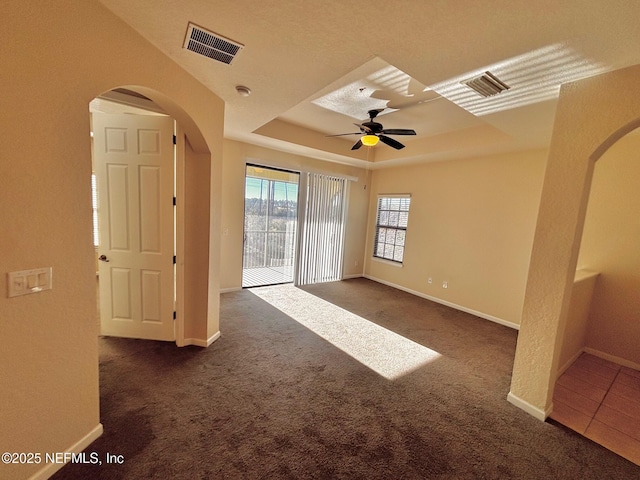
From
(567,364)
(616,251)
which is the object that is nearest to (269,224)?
(567,364)

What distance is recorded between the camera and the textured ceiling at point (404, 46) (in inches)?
53.6

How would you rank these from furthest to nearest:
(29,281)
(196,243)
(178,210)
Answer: (196,243)
(178,210)
(29,281)

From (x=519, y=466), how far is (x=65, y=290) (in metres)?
2.92

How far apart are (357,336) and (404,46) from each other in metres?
2.96

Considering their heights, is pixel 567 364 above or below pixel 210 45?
below

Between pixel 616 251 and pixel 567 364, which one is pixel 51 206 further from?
pixel 616 251

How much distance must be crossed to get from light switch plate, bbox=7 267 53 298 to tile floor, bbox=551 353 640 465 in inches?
140

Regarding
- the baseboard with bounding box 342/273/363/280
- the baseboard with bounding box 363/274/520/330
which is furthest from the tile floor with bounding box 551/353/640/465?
the baseboard with bounding box 342/273/363/280

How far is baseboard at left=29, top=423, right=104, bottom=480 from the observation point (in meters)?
1.38

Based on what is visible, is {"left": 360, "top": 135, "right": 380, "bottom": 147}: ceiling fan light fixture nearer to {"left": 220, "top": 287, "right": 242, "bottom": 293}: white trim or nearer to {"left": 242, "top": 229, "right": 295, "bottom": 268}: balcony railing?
{"left": 242, "top": 229, "right": 295, "bottom": 268}: balcony railing

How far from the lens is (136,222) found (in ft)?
8.75

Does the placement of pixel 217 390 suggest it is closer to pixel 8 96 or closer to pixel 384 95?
pixel 8 96

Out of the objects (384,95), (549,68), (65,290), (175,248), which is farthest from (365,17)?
(175,248)

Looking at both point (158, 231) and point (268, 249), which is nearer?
point (158, 231)
